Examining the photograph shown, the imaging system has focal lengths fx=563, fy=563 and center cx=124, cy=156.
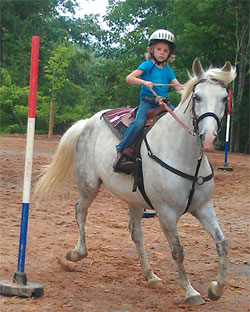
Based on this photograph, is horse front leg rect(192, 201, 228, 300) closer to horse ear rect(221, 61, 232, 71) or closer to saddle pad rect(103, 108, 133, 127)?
horse ear rect(221, 61, 232, 71)

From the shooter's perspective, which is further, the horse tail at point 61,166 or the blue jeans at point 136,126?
the horse tail at point 61,166

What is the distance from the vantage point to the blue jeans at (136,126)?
5.55m

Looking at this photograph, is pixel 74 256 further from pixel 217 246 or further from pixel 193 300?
pixel 217 246

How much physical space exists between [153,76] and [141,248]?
6.08ft

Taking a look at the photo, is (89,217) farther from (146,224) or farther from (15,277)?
(15,277)

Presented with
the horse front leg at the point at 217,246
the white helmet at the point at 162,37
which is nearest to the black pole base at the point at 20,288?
the horse front leg at the point at 217,246

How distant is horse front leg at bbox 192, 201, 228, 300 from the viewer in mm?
5020

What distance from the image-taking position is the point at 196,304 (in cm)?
507

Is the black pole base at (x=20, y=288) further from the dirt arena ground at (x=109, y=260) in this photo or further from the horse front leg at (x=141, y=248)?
the horse front leg at (x=141, y=248)

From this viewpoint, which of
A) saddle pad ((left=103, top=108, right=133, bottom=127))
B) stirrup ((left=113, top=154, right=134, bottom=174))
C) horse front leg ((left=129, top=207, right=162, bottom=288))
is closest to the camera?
stirrup ((left=113, top=154, right=134, bottom=174))

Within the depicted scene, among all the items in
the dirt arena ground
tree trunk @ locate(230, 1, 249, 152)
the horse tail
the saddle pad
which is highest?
tree trunk @ locate(230, 1, 249, 152)

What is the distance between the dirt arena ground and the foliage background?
9.94 metres


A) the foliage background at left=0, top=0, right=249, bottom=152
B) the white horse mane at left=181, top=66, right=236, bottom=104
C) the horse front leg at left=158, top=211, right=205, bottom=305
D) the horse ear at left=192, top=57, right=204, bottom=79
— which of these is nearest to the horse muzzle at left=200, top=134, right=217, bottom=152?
the white horse mane at left=181, top=66, right=236, bottom=104

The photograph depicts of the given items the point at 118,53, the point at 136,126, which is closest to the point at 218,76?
the point at 136,126
